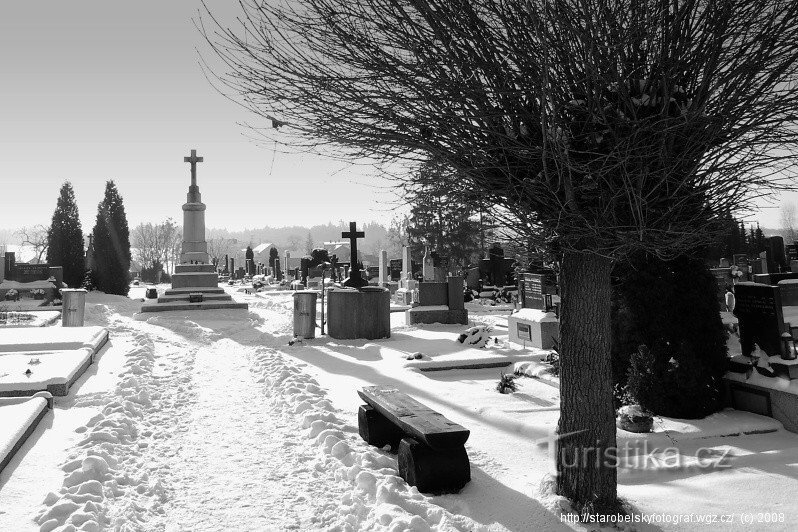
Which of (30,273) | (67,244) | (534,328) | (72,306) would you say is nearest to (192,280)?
(72,306)

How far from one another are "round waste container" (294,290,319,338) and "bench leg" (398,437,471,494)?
8.19m

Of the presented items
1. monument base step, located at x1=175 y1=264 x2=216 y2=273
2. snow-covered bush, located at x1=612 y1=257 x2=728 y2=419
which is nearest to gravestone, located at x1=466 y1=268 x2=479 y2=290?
monument base step, located at x1=175 y1=264 x2=216 y2=273

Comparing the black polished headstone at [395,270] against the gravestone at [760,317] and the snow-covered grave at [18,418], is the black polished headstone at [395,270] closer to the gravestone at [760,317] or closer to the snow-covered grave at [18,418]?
the snow-covered grave at [18,418]

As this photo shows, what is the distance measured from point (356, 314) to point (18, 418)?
7.36 metres

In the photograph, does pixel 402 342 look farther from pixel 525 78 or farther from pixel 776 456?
pixel 525 78

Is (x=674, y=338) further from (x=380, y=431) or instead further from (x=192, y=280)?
(x=192, y=280)

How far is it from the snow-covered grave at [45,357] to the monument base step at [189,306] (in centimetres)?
667

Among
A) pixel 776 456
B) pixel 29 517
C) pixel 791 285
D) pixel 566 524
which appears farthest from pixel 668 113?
pixel 791 285

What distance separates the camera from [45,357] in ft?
27.2

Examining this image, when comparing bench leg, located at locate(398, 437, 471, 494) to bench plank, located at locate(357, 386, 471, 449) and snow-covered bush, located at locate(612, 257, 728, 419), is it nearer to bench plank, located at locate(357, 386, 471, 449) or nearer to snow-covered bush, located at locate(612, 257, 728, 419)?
bench plank, located at locate(357, 386, 471, 449)

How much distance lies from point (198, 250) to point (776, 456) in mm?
21801

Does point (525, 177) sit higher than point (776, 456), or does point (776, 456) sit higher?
point (525, 177)

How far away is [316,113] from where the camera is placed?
3.44 m

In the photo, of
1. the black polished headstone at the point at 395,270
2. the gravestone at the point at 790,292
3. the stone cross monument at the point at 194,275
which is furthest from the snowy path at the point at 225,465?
the black polished headstone at the point at 395,270
